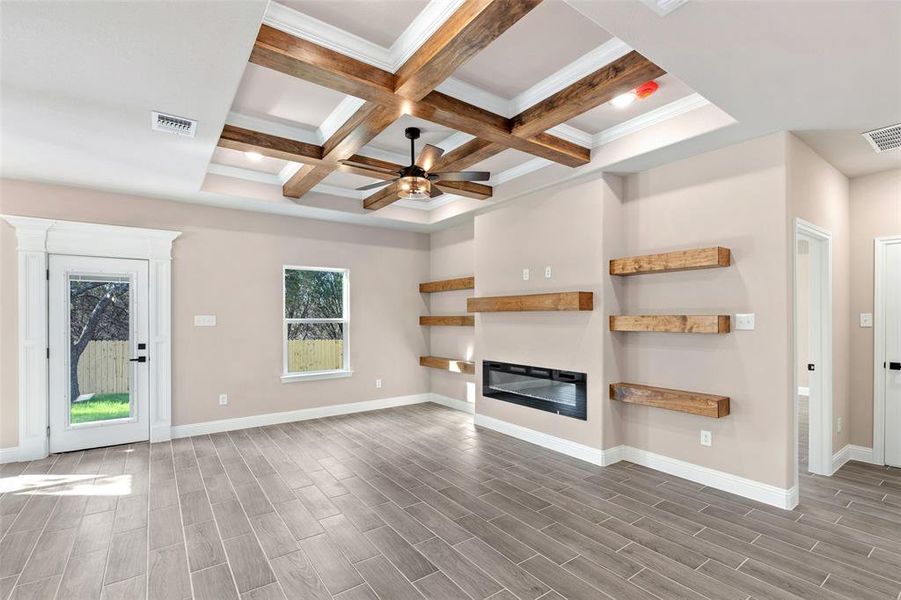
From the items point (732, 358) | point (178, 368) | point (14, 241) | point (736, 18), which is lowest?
point (178, 368)

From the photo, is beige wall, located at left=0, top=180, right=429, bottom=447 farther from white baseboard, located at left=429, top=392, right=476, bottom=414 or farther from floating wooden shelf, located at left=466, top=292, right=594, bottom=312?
floating wooden shelf, located at left=466, top=292, right=594, bottom=312

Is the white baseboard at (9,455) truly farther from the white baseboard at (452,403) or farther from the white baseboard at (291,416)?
the white baseboard at (452,403)

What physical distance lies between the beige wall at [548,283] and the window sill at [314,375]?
1.98 m

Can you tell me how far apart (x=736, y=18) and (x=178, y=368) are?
5.69m

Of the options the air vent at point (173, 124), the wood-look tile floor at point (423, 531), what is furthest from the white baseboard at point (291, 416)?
the air vent at point (173, 124)

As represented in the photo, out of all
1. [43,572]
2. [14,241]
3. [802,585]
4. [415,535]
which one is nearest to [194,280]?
[14,241]

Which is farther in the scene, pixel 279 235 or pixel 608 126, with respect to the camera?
pixel 279 235

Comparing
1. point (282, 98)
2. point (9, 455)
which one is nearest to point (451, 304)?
point (282, 98)

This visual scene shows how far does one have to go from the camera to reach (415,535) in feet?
9.01

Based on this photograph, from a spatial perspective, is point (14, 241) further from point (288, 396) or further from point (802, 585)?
point (802, 585)

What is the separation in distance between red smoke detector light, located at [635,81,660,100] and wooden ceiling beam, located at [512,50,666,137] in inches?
13.4

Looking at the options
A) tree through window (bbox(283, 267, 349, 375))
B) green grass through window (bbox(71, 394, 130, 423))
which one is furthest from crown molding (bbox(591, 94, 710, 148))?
green grass through window (bbox(71, 394, 130, 423))

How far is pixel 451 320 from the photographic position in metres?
6.19

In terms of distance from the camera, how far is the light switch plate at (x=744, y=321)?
10.7 ft
